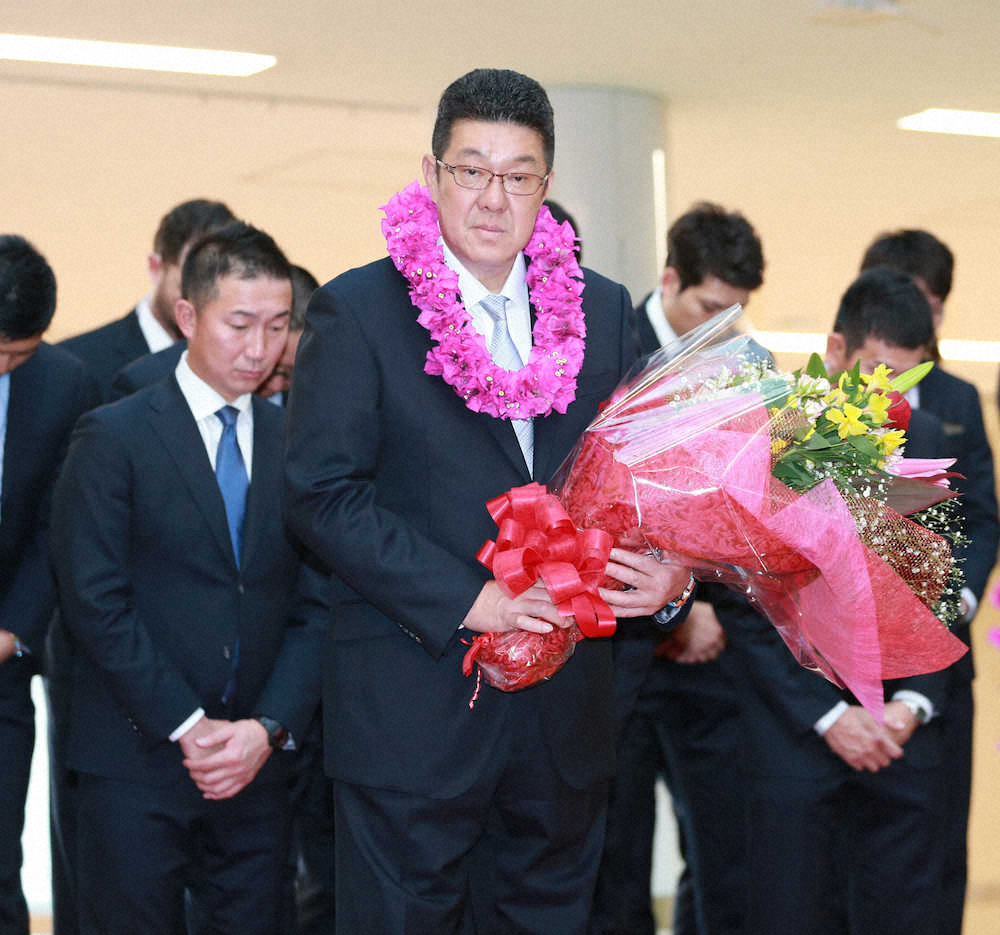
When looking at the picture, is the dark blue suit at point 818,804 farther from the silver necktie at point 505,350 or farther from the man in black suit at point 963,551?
the silver necktie at point 505,350

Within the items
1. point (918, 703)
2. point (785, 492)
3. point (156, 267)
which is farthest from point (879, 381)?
point (156, 267)

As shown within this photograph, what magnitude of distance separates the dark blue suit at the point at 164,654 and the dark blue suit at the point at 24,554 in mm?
366

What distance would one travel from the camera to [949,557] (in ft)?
6.74

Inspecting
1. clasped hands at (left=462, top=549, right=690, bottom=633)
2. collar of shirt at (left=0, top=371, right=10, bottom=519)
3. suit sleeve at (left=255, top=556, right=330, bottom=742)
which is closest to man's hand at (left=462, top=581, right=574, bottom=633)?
clasped hands at (left=462, top=549, right=690, bottom=633)

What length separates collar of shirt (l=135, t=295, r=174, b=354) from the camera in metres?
3.76

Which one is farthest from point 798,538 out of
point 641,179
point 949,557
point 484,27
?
point 641,179

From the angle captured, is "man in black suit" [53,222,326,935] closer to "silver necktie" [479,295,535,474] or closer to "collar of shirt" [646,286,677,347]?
"silver necktie" [479,295,535,474]

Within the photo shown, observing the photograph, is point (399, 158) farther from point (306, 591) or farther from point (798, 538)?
point (798, 538)

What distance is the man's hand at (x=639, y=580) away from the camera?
202 cm

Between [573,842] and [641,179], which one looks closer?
[573,842]

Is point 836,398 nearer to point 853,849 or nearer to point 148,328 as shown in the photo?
point 853,849

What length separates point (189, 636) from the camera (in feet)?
8.92

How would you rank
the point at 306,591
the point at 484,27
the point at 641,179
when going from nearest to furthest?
the point at 306,591 < the point at 484,27 < the point at 641,179

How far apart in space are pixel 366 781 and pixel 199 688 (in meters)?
0.72
